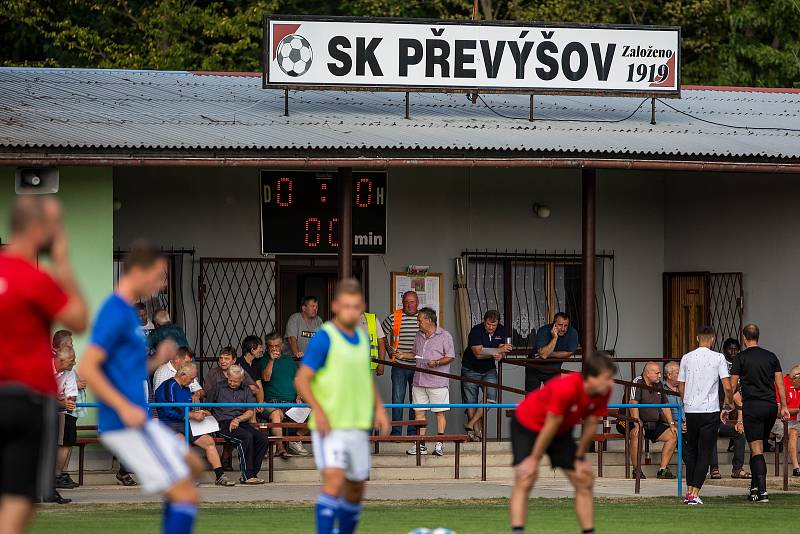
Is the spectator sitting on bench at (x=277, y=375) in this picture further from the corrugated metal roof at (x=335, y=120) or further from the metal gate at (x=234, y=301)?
the corrugated metal roof at (x=335, y=120)

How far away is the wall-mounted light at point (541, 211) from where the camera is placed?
20328mm

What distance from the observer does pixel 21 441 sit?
6.70 meters

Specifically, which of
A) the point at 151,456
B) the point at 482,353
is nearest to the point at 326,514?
the point at 151,456

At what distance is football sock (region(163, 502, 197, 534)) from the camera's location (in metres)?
7.34

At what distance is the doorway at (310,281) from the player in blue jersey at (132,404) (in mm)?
11926

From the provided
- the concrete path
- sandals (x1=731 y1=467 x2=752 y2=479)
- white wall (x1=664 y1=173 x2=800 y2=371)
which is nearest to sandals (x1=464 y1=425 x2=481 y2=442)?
the concrete path

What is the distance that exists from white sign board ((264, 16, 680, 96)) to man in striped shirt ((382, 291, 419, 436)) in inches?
109

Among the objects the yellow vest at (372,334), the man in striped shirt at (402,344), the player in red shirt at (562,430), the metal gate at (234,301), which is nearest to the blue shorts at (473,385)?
the man in striped shirt at (402,344)

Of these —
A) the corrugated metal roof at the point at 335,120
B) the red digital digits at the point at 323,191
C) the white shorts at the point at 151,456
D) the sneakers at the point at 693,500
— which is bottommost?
the sneakers at the point at 693,500

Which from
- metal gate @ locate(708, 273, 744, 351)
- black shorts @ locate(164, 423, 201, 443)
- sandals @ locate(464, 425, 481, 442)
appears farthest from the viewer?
metal gate @ locate(708, 273, 744, 351)

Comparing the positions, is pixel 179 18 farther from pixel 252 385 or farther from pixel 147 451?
pixel 147 451

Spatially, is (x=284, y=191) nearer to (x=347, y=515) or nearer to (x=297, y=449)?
(x=297, y=449)

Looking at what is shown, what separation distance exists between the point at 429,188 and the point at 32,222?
536 inches

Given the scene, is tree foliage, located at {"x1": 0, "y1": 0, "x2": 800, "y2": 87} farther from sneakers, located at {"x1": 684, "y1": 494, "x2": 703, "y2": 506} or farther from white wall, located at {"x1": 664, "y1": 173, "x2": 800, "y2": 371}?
sneakers, located at {"x1": 684, "y1": 494, "x2": 703, "y2": 506}
